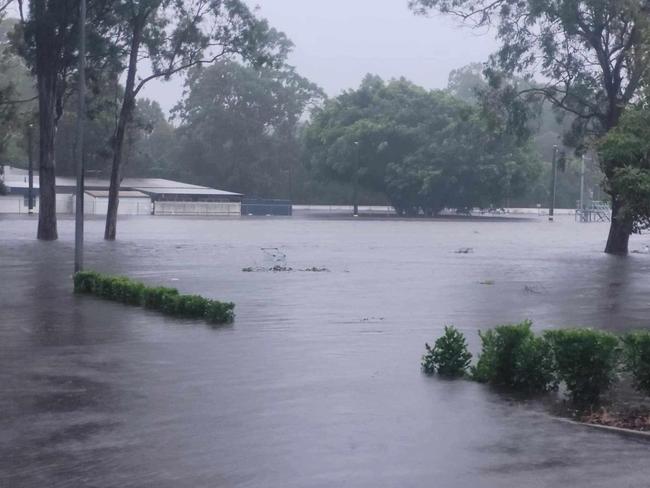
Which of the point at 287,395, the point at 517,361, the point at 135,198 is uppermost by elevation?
the point at 135,198

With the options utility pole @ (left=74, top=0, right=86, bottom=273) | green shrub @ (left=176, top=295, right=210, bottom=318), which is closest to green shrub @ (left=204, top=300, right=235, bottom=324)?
green shrub @ (left=176, top=295, right=210, bottom=318)

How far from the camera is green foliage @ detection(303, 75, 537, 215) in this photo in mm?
90750

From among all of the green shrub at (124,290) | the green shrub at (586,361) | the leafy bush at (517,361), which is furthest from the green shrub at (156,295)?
the green shrub at (586,361)

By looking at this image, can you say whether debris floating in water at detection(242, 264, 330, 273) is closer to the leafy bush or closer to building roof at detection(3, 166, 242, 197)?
the leafy bush

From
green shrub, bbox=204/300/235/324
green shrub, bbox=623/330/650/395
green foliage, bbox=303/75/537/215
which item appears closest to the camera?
green shrub, bbox=623/330/650/395

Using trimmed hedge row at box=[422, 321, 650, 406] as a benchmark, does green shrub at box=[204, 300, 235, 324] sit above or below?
below

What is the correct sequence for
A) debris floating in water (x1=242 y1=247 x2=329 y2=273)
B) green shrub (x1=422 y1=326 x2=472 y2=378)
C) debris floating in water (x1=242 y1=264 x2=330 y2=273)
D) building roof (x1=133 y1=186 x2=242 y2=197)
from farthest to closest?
building roof (x1=133 y1=186 x2=242 y2=197), debris floating in water (x1=242 y1=247 x2=329 y2=273), debris floating in water (x1=242 y1=264 x2=330 y2=273), green shrub (x1=422 y1=326 x2=472 y2=378)

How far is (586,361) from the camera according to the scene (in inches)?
412

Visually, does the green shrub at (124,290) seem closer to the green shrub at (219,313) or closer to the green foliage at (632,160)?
the green shrub at (219,313)

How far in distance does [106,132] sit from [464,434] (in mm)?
86317

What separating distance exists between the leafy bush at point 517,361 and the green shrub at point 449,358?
0.25 metres

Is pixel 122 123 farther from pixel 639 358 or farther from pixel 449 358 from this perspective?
pixel 639 358

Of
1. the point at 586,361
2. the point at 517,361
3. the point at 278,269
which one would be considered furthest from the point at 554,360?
the point at 278,269

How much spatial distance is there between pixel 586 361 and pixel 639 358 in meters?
0.53
